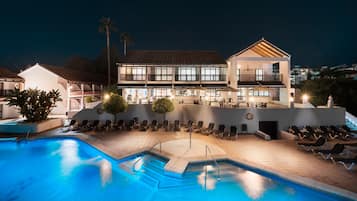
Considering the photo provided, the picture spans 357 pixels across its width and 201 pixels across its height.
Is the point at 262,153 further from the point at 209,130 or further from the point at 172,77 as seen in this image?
the point at 172,77

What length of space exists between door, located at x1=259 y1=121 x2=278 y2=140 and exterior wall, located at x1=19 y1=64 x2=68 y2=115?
2316cm

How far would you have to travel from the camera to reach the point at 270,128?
17453 mm

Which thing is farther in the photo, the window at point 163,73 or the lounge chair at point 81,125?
the window at point 163,73

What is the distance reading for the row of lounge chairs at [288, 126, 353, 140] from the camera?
49.8 ft

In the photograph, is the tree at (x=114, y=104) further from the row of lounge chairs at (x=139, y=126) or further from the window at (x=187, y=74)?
the window at (x=187, y=74)

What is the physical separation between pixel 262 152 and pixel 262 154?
1.25 feet

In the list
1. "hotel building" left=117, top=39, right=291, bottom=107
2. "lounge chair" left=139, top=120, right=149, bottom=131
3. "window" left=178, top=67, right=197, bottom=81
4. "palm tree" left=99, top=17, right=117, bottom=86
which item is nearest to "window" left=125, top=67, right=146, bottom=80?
"hotel building" left=117, top=39, right=291, bottom=107

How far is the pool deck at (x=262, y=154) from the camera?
27.8 feet

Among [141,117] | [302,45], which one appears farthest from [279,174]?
[302,45]

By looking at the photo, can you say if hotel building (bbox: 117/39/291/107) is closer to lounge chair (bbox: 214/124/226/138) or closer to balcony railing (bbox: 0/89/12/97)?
lounge chair (bbox: 214/124/226/138)

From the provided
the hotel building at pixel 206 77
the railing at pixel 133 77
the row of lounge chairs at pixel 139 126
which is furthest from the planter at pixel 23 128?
the railing at pixel 133 77

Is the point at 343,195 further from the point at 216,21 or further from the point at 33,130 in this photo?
the point at 216,21

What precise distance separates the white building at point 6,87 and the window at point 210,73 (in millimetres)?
22658

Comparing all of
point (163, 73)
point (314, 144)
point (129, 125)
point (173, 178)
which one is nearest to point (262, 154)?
point (314, 144)
